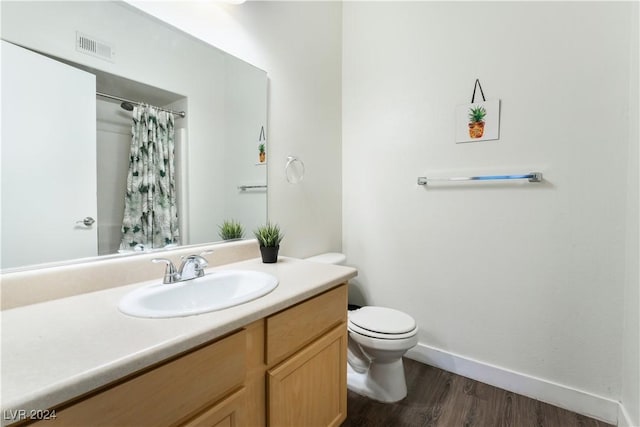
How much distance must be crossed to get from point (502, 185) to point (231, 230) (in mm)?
1539

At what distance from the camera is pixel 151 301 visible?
949 mm

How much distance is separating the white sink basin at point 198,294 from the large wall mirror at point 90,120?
0.81 ft

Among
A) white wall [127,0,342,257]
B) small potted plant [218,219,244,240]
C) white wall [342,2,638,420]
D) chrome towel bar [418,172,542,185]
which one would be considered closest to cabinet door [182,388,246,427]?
small potted plant [218,219,244,240]

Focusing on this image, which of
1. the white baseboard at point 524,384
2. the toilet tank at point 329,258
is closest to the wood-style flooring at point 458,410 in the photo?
the white baseboard at point 524,384

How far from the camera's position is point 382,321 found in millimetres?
1628

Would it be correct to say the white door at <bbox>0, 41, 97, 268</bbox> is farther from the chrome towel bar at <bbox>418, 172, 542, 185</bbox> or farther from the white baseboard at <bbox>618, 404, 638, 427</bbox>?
the white baseboard at <bbox>618, 404, 638, 427</bbox>

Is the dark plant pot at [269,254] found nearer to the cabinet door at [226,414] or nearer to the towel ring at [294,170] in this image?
the towel ring at [294,170]

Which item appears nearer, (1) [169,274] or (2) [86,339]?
(2) [86,339]

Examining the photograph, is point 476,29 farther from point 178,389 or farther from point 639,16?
point 178,389

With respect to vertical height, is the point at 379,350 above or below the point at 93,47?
below

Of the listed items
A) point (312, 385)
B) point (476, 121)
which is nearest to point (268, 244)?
point (312, 385)

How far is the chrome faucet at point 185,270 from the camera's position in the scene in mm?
1063

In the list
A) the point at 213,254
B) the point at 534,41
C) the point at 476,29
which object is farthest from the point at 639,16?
the point at 213,254

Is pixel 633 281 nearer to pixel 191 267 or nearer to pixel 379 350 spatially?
pixel 379 350
